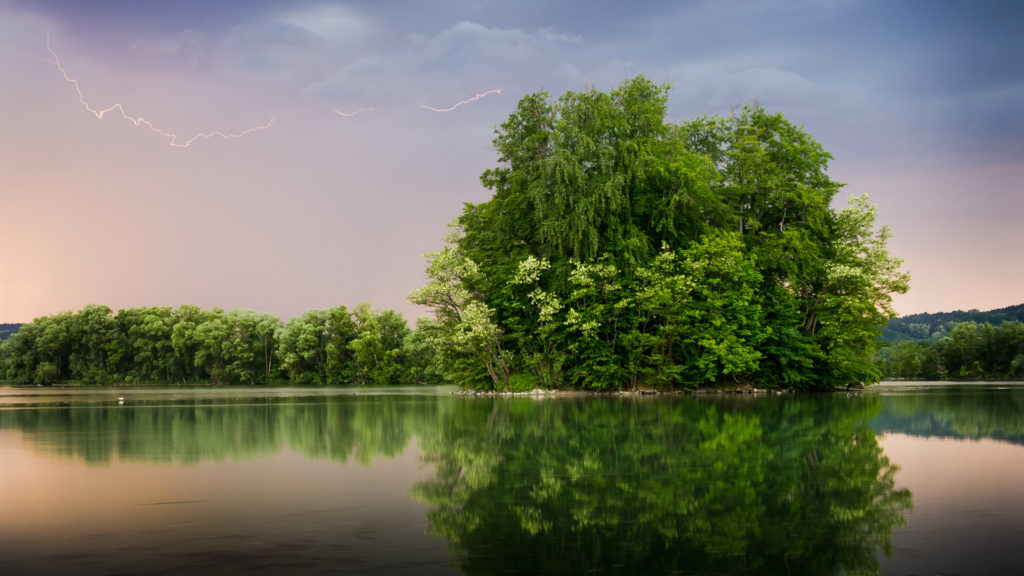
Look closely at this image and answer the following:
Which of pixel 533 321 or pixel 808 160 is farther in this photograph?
pixel 808 160

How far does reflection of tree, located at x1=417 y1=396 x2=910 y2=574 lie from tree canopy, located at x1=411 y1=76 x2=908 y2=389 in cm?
2842

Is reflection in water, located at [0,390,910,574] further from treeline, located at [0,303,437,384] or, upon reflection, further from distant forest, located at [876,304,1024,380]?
distant forest, located at [876,304,1024,380]

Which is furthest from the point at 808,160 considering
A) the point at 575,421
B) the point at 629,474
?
the point at 629,474

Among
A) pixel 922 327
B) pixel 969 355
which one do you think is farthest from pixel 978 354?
pixel 922 327

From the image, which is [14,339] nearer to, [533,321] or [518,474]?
[533,321]

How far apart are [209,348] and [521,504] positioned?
106 meters

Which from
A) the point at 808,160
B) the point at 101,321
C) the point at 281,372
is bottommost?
the point at 281,372

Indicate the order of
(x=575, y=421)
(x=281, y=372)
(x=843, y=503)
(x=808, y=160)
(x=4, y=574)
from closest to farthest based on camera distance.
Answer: (x=4, y=574) → (x=843, y=503) → (x=575, y=421) → (x=808, y=160) → (x=281, y=372)

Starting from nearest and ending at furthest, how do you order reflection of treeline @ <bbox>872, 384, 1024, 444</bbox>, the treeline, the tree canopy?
reflection of treeline @ <bbox>872, 384, 1024, 444</bbox> → the tree canopy → the treeline

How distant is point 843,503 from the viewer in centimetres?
869

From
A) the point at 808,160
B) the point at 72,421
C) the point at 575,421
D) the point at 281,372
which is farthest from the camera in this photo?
the point at 281,372

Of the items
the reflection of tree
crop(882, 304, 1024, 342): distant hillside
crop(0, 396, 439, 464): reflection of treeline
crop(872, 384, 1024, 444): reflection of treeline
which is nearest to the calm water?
the reflection of tree

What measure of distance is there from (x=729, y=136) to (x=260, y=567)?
52.2 meters

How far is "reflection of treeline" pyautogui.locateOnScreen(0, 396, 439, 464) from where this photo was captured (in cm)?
1491
